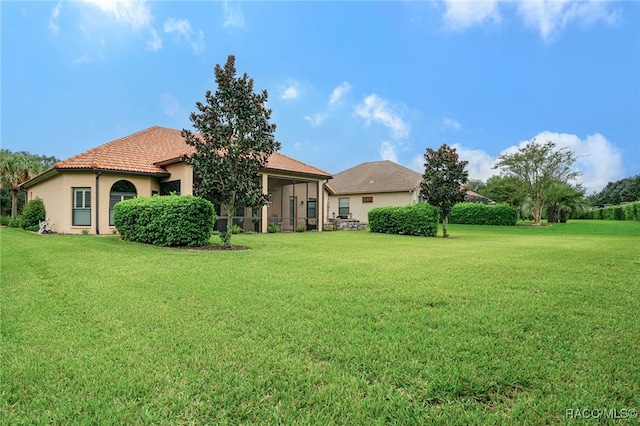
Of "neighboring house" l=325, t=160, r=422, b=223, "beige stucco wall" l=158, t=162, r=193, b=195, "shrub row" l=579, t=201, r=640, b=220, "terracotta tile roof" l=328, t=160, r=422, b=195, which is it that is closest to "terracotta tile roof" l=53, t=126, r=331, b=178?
"beige stucco wall" l=158, t=162, r=193, b=195

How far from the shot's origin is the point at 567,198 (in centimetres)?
3369

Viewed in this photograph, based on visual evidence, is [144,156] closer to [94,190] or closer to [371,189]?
[94,190]

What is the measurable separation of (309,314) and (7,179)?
108 ft

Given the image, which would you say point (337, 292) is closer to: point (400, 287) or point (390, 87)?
point (400, 287)

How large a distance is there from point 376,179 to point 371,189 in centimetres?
164

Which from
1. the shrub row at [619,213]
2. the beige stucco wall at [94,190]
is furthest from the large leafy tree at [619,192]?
the beige stucco wall at [94,190]

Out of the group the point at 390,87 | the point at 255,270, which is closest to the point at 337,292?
the point at 255,270

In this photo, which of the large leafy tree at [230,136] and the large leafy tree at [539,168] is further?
the large leafy tree at [539,168]

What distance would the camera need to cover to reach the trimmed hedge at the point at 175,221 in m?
10.7

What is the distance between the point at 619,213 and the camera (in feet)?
128

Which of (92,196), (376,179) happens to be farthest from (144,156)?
(376,179)

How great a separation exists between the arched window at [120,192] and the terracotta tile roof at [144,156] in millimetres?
945

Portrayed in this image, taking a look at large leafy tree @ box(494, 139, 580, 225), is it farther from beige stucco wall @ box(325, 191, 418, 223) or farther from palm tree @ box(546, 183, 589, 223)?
beige stucco wall @ box(325, 191, 418, 223)

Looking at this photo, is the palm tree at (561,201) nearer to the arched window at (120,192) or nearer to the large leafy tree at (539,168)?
the large leafy tree at (539,168)
